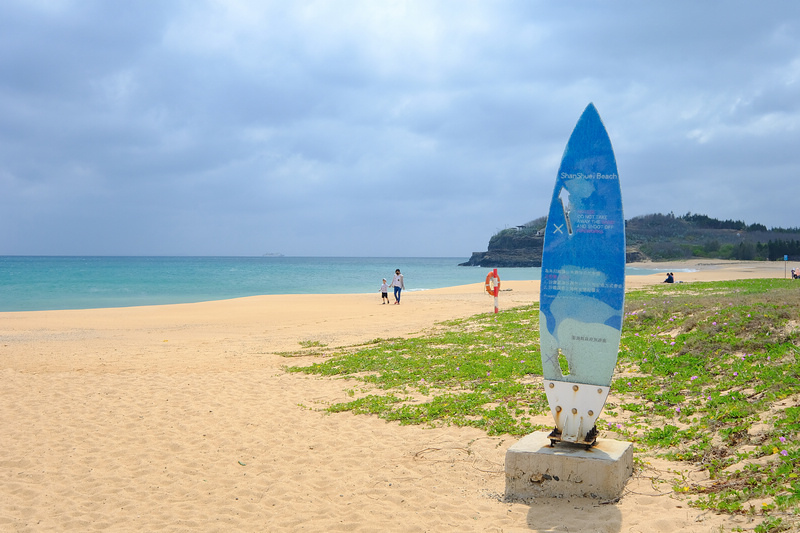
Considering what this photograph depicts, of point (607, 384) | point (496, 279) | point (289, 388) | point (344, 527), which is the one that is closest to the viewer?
point (344, 527)

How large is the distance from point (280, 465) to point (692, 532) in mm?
4011

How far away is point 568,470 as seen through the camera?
486 cm

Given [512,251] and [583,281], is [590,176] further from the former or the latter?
[512,251]

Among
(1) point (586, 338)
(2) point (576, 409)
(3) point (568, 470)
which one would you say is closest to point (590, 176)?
(1) point (586, 338)

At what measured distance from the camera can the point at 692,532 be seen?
12.9ft

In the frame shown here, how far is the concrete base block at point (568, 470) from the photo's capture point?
15.5 feet

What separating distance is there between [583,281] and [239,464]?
13.7 ft

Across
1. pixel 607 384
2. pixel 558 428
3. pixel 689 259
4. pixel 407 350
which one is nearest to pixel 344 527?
pixel 558 428

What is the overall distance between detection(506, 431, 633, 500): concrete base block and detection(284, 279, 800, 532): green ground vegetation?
50cm

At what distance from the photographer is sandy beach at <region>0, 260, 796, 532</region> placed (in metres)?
4.69

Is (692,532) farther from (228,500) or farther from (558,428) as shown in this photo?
(228,500)

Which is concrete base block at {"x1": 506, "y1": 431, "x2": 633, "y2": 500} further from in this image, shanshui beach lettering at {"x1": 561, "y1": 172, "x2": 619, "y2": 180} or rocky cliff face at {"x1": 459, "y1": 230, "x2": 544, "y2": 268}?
rocky cliff face at {"x1": 459, "y1": 230, "x2": 544, "y2": 268}

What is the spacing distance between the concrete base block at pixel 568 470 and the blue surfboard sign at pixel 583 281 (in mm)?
207

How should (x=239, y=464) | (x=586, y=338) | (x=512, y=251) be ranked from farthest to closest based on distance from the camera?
1. (x=512, y=251)
2. (x=239, y=464)
3. (x=586, y=338)
